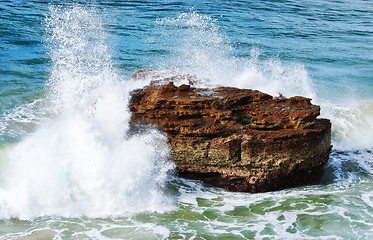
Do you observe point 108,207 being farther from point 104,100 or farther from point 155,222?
point 104,100

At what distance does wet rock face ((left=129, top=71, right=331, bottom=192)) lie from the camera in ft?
19.8

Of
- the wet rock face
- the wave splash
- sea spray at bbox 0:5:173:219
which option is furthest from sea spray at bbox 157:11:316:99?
sea spray at bbox 0:5:173:219

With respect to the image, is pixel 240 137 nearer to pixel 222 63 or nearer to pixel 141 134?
pixel 141 134

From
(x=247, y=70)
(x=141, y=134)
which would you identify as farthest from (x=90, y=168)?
(x=247, y=70)

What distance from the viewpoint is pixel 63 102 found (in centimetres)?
934

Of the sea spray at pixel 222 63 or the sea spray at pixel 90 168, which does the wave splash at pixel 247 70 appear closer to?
the sea spray at pixel 222 63

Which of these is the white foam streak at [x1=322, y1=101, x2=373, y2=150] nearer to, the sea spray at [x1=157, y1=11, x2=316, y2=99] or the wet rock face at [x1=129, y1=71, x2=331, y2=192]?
the sea spray at [x1=157, y1=11, x2=316, y2=99]

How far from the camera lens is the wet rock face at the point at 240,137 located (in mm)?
6031

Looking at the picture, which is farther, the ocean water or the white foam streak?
the white foam streak

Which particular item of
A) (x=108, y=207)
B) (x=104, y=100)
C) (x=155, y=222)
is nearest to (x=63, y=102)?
(x=104, y=100)

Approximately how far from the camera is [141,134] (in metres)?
6.37

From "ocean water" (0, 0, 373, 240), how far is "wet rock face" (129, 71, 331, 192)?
0.20 meters

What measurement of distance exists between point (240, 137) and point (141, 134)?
144cm

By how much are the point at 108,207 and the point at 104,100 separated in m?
2.01
